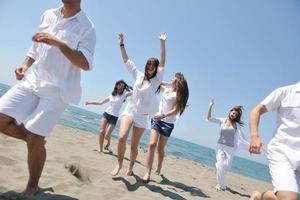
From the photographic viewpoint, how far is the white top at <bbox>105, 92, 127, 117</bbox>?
10398 mm

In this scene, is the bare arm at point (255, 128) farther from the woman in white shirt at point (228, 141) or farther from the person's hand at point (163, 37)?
the woman in white shirt at point (228, 141)

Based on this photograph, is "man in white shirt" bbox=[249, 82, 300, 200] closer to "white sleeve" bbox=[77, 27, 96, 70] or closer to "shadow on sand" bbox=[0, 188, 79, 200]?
"white sleeve" bbox=[77, 27, 96, 70]

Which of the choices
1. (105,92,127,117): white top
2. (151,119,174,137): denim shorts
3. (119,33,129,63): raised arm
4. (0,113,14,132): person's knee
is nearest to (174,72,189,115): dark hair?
(151,119,174,137): denim shorts

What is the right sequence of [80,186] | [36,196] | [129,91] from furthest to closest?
[129,91], [80,186], [36,196]

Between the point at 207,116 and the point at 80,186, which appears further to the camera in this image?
the point at 207,116

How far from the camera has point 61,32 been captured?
3.86 metres

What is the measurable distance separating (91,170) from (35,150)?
207 cm

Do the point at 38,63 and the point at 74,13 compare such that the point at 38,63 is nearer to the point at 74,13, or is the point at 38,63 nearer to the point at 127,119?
the point at 74,13

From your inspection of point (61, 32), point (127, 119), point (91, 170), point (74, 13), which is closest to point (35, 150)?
point (61, 32)

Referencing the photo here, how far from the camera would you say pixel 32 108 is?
3.92 meters

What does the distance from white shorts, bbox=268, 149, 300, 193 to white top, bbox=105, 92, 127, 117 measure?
23.3ft

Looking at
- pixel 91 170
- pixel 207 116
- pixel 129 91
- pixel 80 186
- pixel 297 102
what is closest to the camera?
pixel 297 102

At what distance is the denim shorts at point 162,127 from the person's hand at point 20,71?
3549 millimetres

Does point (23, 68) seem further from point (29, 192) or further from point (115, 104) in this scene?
point (115, 104)
